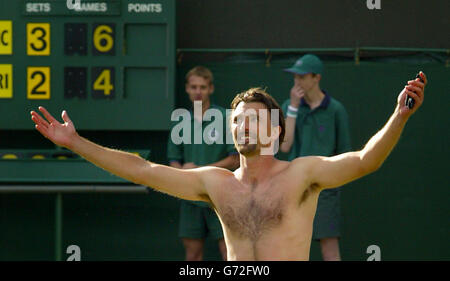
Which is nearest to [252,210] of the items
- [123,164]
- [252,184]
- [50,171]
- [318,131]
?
[252,184]

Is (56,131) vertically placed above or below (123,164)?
above

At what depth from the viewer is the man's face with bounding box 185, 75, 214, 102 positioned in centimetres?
793

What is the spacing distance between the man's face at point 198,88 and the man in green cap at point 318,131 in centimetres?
72

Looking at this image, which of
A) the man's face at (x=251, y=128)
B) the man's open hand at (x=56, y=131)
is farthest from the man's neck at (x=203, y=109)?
the man's open hand at (x=56, y=131)

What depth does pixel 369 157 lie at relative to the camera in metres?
4.45

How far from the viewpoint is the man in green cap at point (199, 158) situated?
781cm

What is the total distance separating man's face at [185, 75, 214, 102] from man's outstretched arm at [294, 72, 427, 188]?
3139 millimetres

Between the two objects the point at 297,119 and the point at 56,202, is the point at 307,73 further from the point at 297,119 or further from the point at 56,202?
the point at 56,202

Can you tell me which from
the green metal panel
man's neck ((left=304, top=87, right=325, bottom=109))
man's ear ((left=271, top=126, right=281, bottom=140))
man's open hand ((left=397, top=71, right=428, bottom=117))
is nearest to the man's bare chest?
man's ear ((left=271, top=126, right=281, bottom=140))

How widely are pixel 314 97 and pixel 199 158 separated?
1.07m

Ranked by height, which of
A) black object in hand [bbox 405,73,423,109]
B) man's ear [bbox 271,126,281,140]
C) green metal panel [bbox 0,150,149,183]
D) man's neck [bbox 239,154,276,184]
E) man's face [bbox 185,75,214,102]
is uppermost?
man's face [bbox 185,75,214,102]

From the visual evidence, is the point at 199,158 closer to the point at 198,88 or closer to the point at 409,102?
the point at 198,88

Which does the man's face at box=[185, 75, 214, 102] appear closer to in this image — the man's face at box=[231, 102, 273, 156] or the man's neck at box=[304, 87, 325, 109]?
the man's neck at box=[304, 87, 325, 109]

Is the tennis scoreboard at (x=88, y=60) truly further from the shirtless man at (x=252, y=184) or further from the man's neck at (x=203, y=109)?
the shirtless man at (x=252, y=184)
